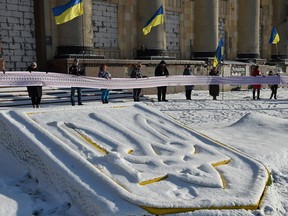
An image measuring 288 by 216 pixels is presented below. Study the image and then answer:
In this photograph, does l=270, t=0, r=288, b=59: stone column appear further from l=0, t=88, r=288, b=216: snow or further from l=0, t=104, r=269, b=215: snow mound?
l=0, t=104, r=269, b=215: snow mound

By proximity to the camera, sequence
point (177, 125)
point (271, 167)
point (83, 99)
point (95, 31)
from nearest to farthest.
Answer: point (271, 167) < point (177, 125) < point (83, 99) < point (95, 31)

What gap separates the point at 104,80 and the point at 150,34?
24.4 feet

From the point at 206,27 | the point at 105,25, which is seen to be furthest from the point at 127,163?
the point at 206,27

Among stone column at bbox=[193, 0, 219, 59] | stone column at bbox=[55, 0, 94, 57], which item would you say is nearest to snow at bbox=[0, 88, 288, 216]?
stone column at bbox=[55, 0, 94, 57]

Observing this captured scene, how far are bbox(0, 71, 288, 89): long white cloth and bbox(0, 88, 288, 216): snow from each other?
17.9 ft

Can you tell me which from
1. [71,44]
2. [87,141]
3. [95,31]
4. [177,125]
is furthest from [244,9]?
[87,141]

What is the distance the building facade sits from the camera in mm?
15492

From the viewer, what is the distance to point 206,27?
22.6 meters

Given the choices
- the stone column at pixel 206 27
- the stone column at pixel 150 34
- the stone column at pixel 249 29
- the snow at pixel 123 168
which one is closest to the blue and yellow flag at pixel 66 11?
the stone column at pixel 150 34

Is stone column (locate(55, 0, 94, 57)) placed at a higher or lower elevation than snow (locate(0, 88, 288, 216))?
higher

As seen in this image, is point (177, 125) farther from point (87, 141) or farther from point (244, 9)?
point (244, 9)

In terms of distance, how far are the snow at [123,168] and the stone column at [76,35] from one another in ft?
32.9

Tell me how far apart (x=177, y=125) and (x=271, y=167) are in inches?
65.3

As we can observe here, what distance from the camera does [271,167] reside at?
17.1 feet
